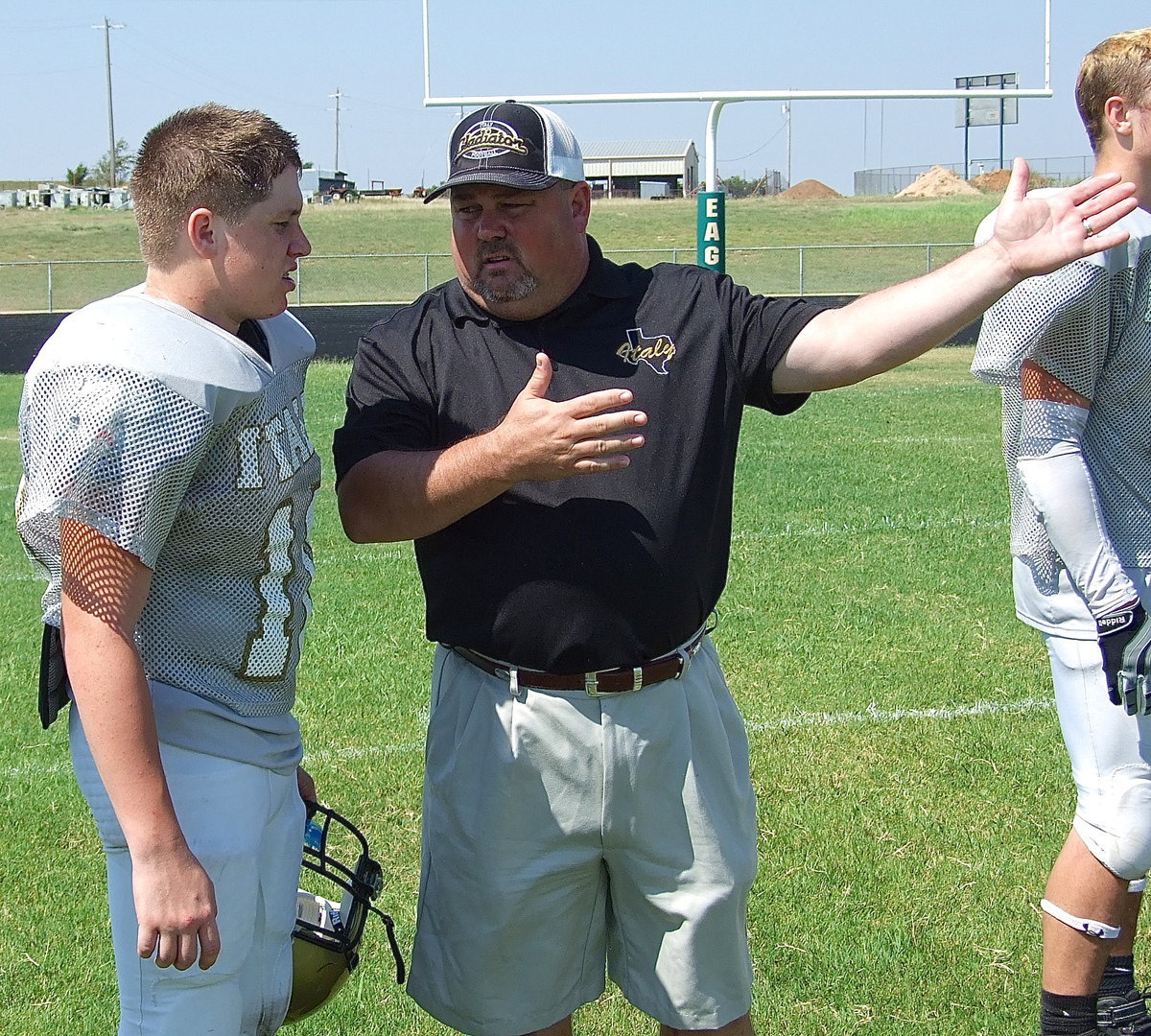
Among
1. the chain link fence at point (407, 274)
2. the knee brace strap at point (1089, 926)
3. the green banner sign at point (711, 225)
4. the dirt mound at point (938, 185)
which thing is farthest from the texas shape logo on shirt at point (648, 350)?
the dirt mound at point (938, 185)

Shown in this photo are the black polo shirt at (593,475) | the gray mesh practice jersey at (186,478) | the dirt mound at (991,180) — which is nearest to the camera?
the gray mesh practice jersey at (186,478)

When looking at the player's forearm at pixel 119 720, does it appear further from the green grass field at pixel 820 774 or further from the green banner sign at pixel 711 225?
the green banner sign at pixel 711 225

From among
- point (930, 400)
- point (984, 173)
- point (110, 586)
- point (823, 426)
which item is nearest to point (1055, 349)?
point (110, 586)

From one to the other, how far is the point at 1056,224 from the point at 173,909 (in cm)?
188

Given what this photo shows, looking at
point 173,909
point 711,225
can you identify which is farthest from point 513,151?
point 711,225

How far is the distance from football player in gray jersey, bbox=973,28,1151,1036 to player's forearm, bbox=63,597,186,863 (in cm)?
183

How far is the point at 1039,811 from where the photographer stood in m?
4.38

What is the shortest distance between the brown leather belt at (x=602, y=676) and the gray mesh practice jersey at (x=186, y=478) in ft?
1.63

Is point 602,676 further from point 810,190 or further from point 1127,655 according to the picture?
point 810,190

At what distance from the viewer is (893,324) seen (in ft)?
8.75

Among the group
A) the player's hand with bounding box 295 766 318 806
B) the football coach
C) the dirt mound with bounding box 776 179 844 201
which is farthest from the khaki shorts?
the dirt mound with bounding box 776 179 844 201

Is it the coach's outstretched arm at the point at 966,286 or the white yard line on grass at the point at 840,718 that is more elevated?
the coach's outstretched arm at the point at 966,286

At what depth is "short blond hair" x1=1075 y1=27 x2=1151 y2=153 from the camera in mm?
2840

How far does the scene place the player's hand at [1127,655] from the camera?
112 inches
